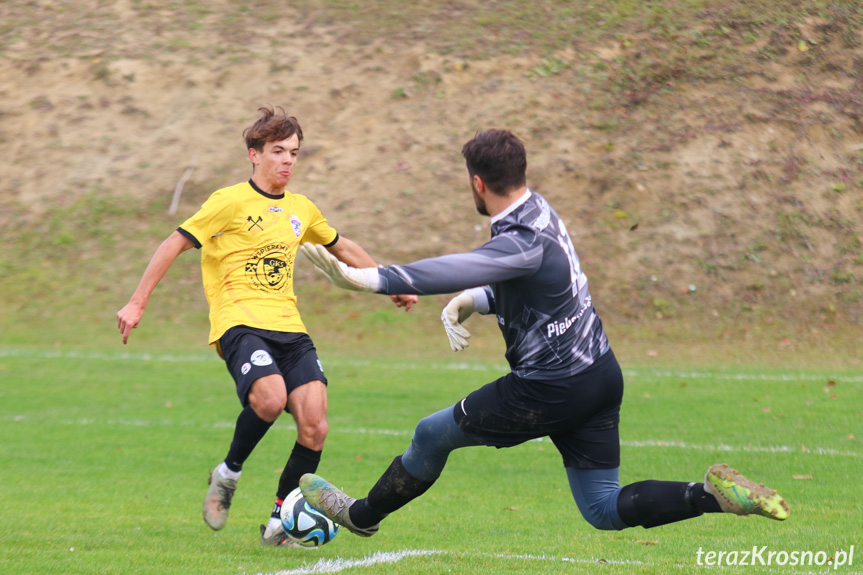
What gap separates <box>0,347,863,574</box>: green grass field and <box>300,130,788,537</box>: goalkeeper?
82 centimetres

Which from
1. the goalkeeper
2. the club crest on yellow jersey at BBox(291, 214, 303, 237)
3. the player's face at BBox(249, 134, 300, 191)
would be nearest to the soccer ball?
the goalkeeper

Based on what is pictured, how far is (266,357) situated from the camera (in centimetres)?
582

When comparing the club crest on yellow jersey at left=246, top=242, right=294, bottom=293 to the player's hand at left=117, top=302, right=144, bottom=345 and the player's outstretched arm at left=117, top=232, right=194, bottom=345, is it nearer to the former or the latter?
the player's outstretched arm at left=117, top=232, right=194, bottom=345

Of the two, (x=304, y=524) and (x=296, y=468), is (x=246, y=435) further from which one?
(x=304, y=524)

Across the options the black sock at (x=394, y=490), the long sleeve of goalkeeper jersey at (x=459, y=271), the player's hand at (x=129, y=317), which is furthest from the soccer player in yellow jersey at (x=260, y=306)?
the long sleeve of goalkeeper jersey at (x=459, y=271)

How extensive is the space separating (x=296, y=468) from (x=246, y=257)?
1358 mm

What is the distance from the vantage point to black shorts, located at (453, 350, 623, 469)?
4.38m

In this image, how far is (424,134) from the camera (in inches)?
814

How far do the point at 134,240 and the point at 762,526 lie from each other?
15251 millimetres

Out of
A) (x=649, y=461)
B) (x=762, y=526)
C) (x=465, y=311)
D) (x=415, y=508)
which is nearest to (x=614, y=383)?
(x=465, y=311)

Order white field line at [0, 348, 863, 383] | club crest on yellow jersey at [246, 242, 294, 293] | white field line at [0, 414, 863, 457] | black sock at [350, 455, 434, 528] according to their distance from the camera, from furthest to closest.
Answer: white field line at [0, 348, 863, 383] < white field line at [0, 414, 863, 457] < club crest on yellow jersey at [246, 242, 294, 293] < black sock at [350, 455, 434, 528]

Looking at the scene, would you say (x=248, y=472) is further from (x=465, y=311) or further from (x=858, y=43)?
(x=858, y=43)

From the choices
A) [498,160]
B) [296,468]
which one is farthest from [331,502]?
[498,160]

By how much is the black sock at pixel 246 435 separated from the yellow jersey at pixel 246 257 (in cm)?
54
